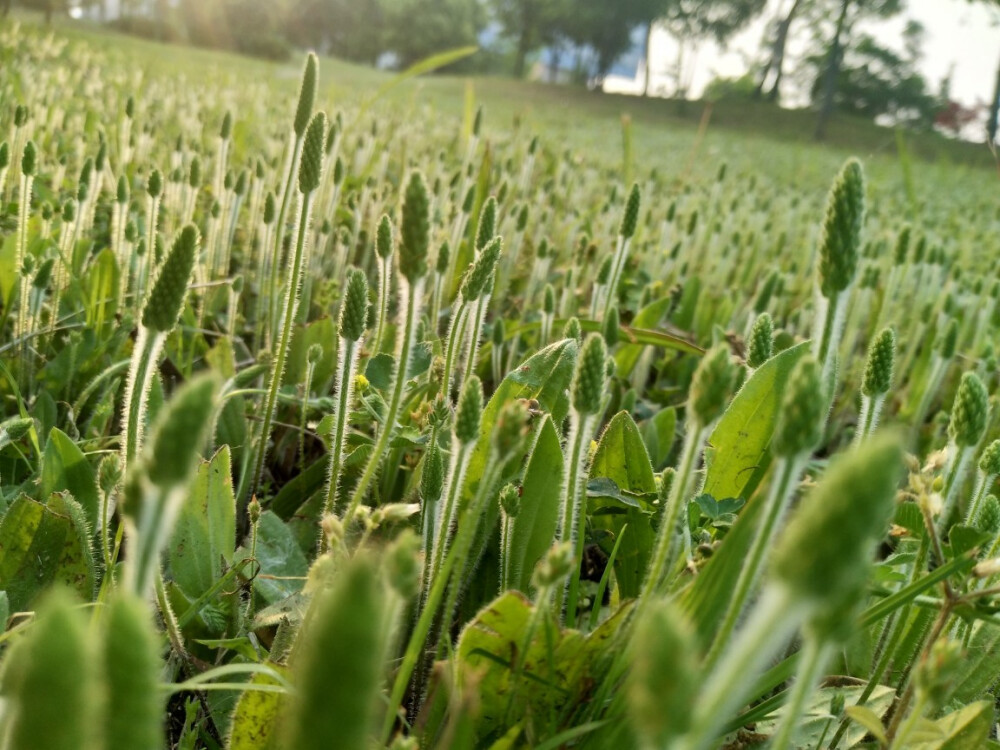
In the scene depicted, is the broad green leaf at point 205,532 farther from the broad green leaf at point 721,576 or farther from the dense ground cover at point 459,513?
the broad green leaf at point 721,576

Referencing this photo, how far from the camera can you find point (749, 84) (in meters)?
46.2

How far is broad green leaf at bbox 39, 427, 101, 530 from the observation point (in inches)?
53.7

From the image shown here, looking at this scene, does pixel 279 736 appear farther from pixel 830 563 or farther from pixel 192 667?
pixel 830 563

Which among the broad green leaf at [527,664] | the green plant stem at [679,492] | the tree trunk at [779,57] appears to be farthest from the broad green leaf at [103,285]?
the tree trunk at [779,57]

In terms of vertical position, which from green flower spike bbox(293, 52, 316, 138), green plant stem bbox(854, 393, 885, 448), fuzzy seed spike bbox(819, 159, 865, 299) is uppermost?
green flower spike bbox(293, 52, 316, 138)

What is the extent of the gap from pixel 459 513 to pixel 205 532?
1.42 feet

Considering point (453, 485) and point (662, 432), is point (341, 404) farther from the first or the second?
point (662, 432)

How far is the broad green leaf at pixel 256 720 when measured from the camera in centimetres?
94

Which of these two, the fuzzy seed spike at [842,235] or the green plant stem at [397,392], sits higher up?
the fuzzy seed spike at [842,235]

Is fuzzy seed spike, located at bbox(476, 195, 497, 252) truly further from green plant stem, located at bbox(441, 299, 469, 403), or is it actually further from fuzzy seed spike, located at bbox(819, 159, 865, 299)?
fuzzy seed spike, located at bbox(819, 159, 865, 299)

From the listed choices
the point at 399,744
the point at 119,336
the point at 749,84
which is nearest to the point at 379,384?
the point at 119,336

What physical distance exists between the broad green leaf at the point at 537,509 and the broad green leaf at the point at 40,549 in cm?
65

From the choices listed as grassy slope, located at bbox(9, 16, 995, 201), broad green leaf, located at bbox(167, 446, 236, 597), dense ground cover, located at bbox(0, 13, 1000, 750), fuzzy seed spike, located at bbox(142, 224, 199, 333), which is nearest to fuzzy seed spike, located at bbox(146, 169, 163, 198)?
dense ground cover, located at bbox(0, 13, 1000, 750)

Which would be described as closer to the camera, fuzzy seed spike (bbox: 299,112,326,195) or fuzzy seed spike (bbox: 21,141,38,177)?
fuzzy seed spike (bbox: 299,112,326,195)
